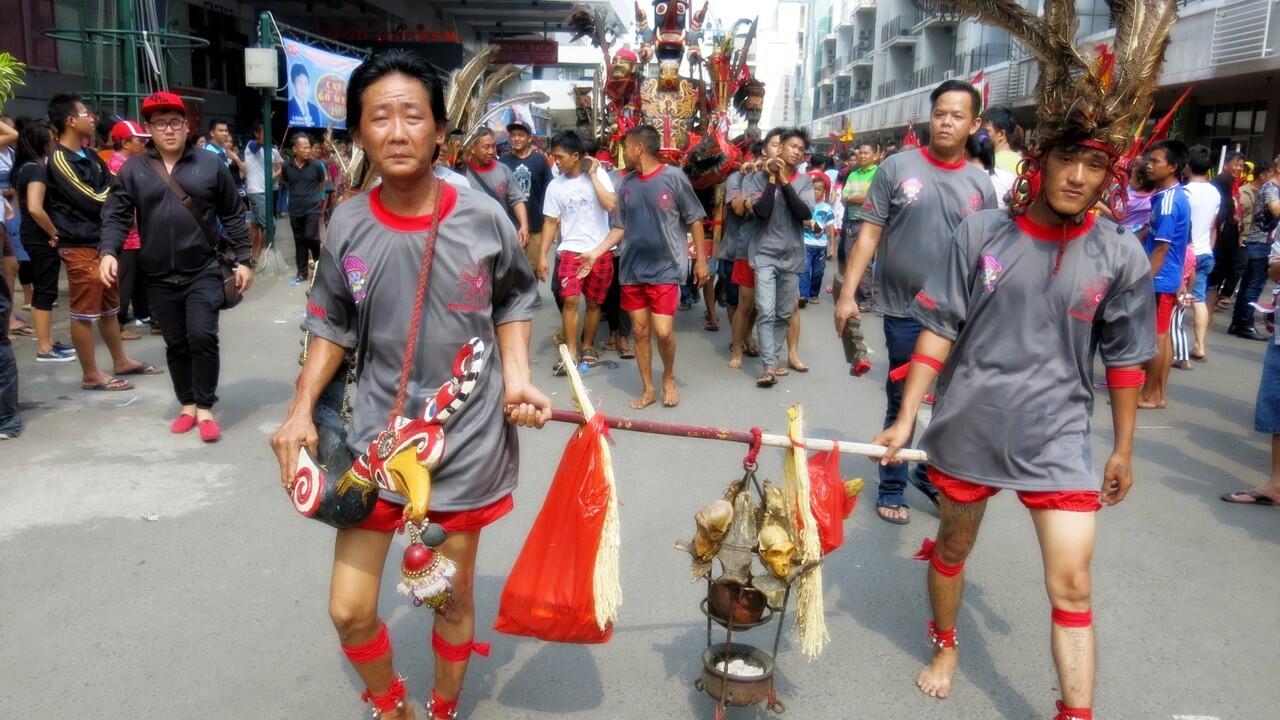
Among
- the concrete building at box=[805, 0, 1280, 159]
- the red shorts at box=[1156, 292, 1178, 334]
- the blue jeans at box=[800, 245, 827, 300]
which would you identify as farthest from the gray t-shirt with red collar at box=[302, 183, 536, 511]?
the blue jeans at box=[800, 245, 827, 300]

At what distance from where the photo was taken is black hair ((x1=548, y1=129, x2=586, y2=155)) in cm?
770

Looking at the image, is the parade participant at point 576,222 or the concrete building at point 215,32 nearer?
the parade participant at point 576,222

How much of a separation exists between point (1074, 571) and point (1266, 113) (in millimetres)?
18250

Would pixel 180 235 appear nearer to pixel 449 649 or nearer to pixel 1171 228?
pixel 449 649

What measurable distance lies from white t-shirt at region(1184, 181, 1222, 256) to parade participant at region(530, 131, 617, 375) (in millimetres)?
4807

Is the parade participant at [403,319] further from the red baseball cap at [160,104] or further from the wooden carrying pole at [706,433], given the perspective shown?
the red baseball cap at [160,104]

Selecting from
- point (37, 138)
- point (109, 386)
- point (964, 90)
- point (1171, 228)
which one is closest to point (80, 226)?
point (37, 138)

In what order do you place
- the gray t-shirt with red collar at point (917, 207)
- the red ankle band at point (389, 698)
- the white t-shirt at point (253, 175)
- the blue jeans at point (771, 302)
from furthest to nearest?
1. the white t-shirt at point (253, 175)
2. the blue jeans at point (771, 302)
3. the gray t-shirt with red collar at point (917, 207)
4. the red ankle band at point (389, 698)

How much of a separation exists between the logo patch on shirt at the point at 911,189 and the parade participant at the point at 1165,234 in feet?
11.0

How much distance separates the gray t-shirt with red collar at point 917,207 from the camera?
4434 mm

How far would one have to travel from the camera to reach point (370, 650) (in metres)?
2.66

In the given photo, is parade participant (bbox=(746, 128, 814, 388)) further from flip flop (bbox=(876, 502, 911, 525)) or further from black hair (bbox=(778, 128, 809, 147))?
flip flop (bbox=(876, 502, 911, 525))

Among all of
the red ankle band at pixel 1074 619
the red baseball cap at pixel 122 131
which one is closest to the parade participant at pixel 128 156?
the red baseball cap at pixel 122 131

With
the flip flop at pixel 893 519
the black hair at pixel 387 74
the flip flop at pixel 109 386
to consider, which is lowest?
the flip flop at pixel 893 519
